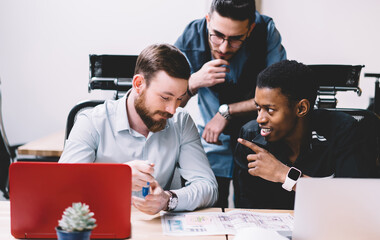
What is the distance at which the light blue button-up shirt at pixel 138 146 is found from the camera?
4.78 ft

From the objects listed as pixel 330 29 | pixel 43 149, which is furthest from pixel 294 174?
pixel 330 29

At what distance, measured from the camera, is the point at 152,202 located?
1.22 metres

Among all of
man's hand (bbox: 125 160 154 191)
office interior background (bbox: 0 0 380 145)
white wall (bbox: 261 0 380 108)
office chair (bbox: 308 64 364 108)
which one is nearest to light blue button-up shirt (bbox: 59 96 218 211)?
man's hand (bbox: 125 160 154 191)

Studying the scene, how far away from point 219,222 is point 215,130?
0.66 m

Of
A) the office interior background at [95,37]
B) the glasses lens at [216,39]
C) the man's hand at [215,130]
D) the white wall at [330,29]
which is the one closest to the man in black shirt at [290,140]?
the man's hand at [215,130]

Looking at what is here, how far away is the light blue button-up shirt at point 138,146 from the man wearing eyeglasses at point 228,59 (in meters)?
0.26

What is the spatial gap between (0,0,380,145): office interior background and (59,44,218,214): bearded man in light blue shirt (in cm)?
193

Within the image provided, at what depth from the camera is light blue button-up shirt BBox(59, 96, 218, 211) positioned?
1.46 m

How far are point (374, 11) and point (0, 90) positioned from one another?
350 cm

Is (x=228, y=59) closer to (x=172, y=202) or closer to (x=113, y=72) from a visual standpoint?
(x=113, y=72)

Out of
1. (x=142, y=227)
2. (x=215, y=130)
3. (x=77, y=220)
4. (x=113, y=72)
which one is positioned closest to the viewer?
(x=77, y=220)

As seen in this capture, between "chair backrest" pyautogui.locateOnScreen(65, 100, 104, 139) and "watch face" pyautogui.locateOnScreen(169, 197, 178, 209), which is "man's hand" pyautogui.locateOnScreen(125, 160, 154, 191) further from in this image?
"chair backrest" pyautogui.locateOnScreen(65, 100, 104, 139)

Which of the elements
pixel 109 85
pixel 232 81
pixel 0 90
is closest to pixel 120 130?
pixel 109 85

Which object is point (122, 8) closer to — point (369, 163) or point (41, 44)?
point (41, 44)
